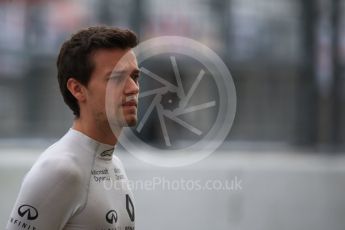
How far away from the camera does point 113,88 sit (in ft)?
6.66

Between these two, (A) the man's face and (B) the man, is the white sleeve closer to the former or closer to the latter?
(B) the man

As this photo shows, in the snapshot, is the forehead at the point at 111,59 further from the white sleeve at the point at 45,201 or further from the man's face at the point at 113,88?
the white sleeve at the point at 45,201

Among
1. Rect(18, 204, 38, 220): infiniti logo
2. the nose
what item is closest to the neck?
the nose

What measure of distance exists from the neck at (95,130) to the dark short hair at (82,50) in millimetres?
93

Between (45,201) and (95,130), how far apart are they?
0.27 meters

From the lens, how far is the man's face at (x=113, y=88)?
2.01 meters

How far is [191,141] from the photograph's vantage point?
425 centimetres

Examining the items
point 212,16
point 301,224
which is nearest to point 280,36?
point 212,16

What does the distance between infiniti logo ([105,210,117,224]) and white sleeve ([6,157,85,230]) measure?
0.09 m

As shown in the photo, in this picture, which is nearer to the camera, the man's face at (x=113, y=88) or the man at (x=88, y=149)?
the man at (x=88, y=149)

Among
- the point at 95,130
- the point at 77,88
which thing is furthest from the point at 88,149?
the point at 77,88

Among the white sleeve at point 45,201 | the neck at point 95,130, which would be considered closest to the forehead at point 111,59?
the neck at point 95,130

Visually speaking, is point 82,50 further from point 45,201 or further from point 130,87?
point 45,201

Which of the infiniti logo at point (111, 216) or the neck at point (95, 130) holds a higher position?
the neck at point (95, 130)
